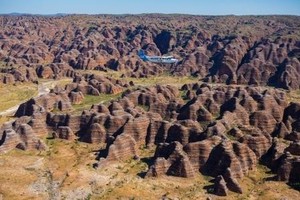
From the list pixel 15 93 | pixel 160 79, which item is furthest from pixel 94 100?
pixel 160 79

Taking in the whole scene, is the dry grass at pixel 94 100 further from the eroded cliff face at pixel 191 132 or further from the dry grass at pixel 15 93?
the dry grass at pixel 15 93

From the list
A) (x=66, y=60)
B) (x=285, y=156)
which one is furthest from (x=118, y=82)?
(x=285, y=156)

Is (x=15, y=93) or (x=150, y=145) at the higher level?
(x=150, y=145)

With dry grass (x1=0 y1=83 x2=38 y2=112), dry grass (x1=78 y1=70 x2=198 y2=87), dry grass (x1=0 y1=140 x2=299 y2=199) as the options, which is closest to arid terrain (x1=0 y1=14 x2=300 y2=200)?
dry grass (x1=0 y1=140 x2=299 y2=199)

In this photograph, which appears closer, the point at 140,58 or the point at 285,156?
the point at 285,156

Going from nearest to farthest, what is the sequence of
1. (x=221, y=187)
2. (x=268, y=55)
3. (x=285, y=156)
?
(x=221, y=187)
(x=285, y=156)
(x=268, y=55)

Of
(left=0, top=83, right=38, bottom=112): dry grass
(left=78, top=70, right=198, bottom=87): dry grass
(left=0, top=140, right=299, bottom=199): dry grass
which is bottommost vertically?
(left=0, top=83, right=38, bottom=112): dry grass

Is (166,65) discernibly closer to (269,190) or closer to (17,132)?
(17,132)

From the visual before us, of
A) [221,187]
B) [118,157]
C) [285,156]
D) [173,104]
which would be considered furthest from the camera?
[173,104]

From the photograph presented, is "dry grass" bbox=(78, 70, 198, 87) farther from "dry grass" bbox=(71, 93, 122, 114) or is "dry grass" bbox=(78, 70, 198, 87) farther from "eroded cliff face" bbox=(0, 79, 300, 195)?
"eroded cliff face" bbox=(0, 79, 300, 195)

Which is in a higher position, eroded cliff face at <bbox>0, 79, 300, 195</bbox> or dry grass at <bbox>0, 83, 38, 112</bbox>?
eroded cliff face at <bbox>0, 79, 300, 195</bbox>

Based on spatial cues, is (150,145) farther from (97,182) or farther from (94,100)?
(94,100)
